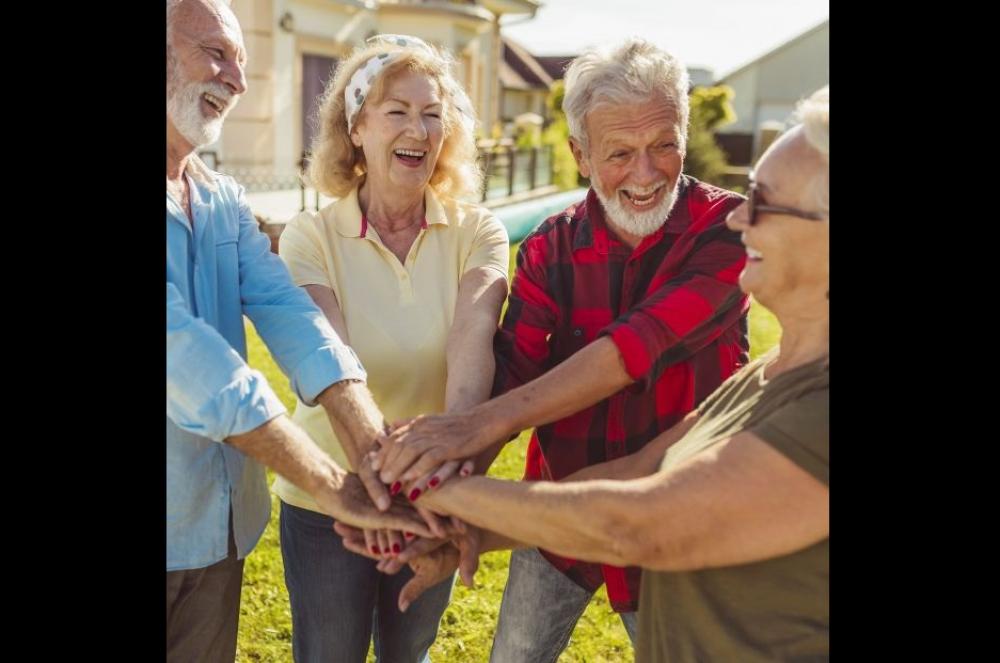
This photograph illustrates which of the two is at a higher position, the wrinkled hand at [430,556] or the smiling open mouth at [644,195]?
the smiling open mouth at [644,195]

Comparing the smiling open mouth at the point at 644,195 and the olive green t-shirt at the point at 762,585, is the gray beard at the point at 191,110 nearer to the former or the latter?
the smiling open mouth at the point at 644,195

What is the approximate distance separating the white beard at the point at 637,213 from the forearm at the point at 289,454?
904 mm

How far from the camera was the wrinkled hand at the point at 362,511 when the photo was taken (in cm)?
190

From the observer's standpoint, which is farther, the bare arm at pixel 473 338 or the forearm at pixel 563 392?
the bare arm at pixel 473 338

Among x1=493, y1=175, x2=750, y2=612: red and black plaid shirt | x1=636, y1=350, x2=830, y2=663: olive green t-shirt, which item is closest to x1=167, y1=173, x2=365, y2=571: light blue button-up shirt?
x1=493, y1=175, x2=750, y2=612: red and black plaid shirt

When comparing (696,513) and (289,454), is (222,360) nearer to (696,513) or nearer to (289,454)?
(289,454)

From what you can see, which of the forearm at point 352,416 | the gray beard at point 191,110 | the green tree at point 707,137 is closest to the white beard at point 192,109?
the gray beard at point 191,110

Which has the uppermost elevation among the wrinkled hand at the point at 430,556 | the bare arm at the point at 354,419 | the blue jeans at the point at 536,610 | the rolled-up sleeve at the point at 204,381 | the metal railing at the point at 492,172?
the metal railing at the point at 492,172

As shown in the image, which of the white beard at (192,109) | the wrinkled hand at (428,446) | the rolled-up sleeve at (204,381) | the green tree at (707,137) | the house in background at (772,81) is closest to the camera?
the rolled-up sleeve at (204,381)

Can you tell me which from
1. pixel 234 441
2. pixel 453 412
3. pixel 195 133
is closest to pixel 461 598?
pixel 453 412

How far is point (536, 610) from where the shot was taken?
230 cm

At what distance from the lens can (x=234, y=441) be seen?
1.71 m
